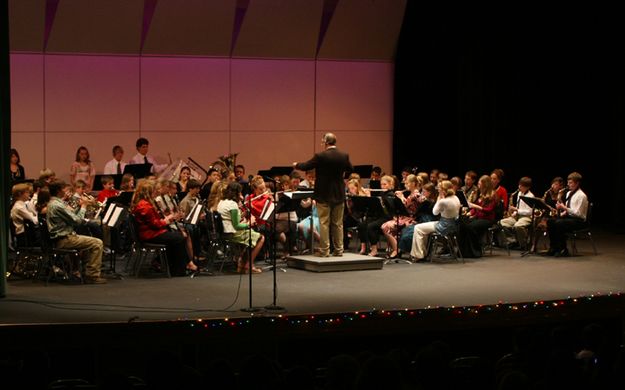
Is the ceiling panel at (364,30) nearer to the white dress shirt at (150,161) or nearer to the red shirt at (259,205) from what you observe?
the white dress shirt at (150,161)

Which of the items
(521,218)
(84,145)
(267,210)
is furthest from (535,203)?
(84,145)

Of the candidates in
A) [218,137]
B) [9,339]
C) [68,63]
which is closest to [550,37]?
[218,137]

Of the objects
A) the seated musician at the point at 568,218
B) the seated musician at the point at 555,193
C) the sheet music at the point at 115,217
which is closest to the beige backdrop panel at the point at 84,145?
the sheet music at the point at 115,217

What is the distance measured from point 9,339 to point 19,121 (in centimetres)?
968

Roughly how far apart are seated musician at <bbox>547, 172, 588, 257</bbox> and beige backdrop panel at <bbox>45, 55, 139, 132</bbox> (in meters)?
7.75

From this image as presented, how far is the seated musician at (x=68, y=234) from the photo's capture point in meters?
10.6

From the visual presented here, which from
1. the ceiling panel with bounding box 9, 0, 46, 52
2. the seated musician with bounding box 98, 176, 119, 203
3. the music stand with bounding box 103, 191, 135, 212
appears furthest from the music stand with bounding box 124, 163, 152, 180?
the ceiling panel with bounding box 9, 0, 46, 52

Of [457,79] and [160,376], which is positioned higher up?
[457,79]

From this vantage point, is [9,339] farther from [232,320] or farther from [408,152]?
[408,152]

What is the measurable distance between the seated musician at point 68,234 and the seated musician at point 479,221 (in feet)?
16.5

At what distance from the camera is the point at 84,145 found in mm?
16641

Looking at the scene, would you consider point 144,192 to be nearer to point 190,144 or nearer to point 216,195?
point 216,195

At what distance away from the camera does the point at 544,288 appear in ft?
34.6

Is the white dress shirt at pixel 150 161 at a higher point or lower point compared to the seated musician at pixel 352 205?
higher
